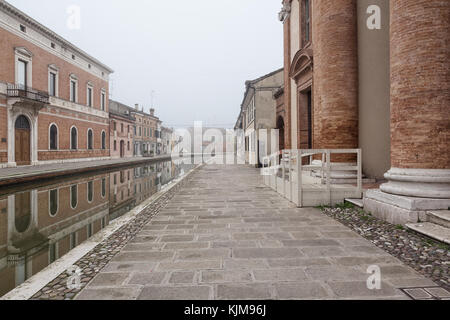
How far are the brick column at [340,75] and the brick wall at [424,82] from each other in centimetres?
261

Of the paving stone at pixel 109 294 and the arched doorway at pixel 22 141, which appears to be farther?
the arched doorway at pixel 22 141

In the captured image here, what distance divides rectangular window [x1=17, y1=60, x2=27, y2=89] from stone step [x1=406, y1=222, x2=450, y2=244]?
24373mm

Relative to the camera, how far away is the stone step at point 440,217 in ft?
12.9

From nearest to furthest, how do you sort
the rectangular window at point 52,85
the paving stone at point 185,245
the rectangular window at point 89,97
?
the paving stone at point 185,245, the rectangular window at point 52,85, the rectangular window at point 89,97

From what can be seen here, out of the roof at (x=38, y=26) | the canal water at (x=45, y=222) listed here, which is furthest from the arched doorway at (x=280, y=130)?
the roof at (x=38, y=26)

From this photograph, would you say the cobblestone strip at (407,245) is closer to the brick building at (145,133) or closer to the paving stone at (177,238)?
the paving stone at (177,238)

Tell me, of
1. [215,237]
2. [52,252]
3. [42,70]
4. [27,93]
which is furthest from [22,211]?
[42,70]

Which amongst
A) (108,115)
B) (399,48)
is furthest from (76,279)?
(108,115)

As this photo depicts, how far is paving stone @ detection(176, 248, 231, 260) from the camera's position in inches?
132

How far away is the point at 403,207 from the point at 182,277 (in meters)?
3.68

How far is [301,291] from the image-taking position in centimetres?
250

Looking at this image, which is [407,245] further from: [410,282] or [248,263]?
[248,263]

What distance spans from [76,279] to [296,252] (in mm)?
2439

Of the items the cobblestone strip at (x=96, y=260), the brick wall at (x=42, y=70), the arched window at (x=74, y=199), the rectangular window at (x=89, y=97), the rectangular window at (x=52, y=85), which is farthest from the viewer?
the rectangular window at (x=89, y=97)
